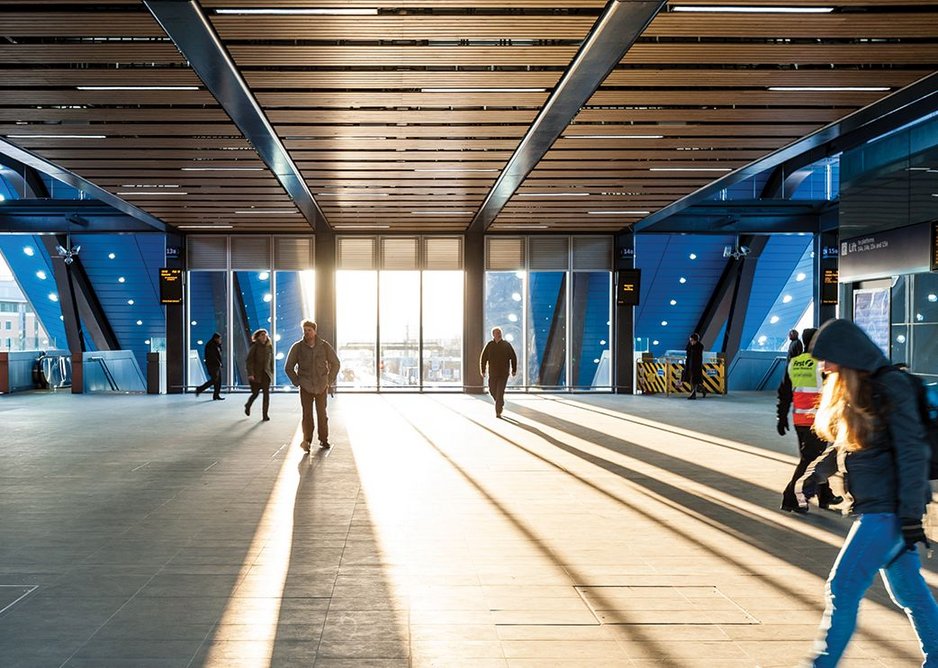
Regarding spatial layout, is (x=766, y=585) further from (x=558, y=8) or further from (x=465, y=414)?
(x=465, y=414)

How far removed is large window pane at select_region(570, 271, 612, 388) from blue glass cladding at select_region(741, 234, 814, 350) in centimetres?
797

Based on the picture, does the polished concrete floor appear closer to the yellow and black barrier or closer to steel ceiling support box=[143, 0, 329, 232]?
steel ceiling support box=[143, 0, 329, 232]

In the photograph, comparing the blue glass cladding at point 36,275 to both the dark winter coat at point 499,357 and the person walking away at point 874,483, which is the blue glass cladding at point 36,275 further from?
the person walking away at point 874,483

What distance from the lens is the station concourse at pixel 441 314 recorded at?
479 centimetres

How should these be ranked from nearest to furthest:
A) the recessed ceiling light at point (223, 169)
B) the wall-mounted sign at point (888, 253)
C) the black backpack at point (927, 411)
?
the black backpack at point (927, 411) < the wall-mounted sign at point (888, 253) < the recessed ceiling light at point (223, 169)

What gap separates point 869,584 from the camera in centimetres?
332

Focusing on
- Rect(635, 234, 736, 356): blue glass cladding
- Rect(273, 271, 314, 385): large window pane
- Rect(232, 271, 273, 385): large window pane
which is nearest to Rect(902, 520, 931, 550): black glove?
Rect(273, 271, 314, 385): large window pane

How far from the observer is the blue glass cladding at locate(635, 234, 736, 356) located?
2859cm

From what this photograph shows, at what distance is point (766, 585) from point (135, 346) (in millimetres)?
30488

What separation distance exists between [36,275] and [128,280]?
384 centimetres

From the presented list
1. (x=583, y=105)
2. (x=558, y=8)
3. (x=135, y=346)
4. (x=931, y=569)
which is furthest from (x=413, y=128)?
(x=135, y=346)

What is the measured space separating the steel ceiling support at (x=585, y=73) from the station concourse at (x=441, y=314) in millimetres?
66

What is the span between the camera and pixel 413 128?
12109mm

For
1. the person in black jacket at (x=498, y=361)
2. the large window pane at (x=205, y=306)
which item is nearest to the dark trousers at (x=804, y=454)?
the person in black jacket at (x=498, y=361)
